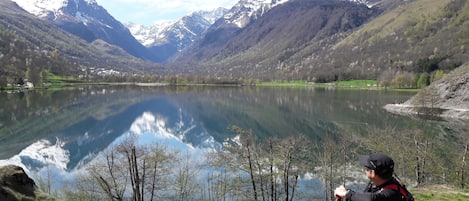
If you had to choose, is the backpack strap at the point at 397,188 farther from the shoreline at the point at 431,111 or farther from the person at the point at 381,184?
→ the shoreline at the point at 431,111

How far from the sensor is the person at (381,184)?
19.3ft

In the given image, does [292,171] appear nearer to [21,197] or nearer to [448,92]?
[21,197]

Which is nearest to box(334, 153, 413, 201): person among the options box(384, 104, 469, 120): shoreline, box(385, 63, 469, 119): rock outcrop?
box(384, 104, 469, 120): shoreline

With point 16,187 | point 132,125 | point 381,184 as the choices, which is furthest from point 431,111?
point 381,184

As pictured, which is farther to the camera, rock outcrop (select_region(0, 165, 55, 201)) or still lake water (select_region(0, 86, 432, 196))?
still lake water (select_region(0, 86, 432, 196))

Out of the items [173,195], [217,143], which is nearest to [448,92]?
[217,143]

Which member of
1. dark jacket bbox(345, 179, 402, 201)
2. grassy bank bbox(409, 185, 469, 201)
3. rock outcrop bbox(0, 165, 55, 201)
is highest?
dark jacket bbox(345, 179, 402, 201)

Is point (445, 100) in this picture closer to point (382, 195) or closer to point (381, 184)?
point (381, 184)

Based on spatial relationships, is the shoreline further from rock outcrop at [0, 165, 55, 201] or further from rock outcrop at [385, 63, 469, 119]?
rock outcrop at [0, 165, 55, 201]

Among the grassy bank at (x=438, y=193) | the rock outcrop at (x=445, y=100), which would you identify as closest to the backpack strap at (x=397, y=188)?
the grassy bank at (x=438, y=193)

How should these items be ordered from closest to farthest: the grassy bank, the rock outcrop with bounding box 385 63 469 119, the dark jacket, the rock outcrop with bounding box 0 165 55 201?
the dark jacket
the rock outcrop with bounding box 0 165 55 201
the grassy bank
the rock outcrop with bounding box 385 63 469 119

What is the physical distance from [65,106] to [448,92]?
9983 cm

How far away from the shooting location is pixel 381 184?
241 inches

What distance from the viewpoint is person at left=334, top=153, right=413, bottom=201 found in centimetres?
589
